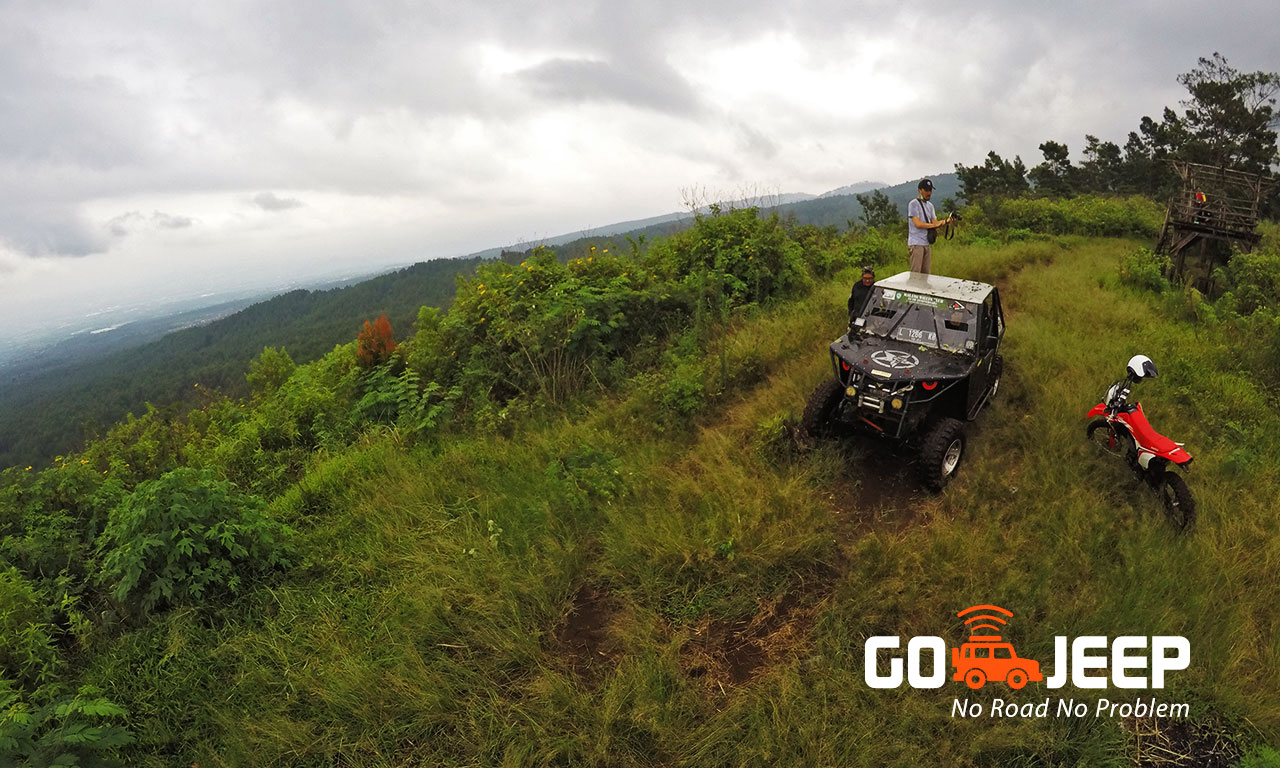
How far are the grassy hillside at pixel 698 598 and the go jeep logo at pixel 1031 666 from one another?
78 mm

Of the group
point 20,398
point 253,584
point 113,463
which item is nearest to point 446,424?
point 253,584

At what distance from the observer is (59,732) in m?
2.82

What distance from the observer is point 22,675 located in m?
3.55

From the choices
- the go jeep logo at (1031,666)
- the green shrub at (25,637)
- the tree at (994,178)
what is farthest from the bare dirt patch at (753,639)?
the tree at (994,178)

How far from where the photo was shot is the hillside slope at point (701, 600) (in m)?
3.19

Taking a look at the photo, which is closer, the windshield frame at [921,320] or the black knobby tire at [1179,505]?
the black knobby tire at [1179,505]

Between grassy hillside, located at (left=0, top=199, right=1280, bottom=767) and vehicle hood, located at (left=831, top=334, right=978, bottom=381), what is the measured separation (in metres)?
0.92

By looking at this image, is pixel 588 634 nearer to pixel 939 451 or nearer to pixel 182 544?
pixel 182 544

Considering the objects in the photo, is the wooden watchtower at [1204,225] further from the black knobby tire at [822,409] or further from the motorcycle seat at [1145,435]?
the black knobby tire at [822,409]

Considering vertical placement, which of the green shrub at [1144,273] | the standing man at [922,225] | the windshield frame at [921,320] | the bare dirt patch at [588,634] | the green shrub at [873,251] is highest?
the standing man at [922,225]

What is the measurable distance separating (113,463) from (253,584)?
5097 mm

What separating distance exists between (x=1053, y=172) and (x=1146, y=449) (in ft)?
135

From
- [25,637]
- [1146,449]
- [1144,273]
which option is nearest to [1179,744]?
[1146,449]

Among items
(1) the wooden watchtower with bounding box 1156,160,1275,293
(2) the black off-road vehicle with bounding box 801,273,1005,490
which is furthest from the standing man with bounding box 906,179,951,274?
(1) the wooden watchtower with bounding box 1156,160,1275,293
